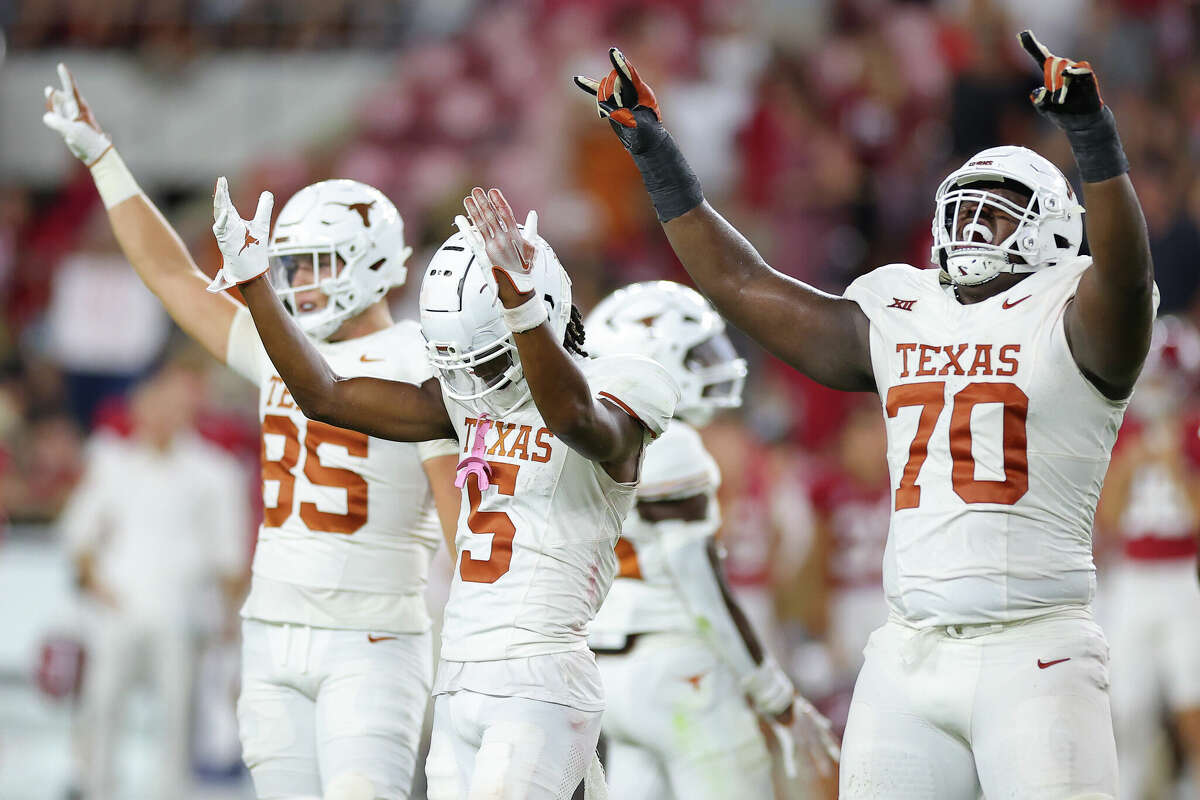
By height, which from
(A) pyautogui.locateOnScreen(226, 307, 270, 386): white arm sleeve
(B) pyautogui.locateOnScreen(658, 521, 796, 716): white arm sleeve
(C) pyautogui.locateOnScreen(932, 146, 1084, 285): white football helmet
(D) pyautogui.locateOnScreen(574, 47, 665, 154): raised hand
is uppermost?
(D) pyautogui.locateOnScreen(574, 47, 665, 154): raised hand

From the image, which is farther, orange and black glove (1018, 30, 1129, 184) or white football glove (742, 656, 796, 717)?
white football glove (742, 656, 796, 717)

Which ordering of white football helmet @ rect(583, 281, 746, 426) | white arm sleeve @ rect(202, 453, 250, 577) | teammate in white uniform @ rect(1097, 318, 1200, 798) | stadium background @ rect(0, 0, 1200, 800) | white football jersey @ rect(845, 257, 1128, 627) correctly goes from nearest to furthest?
white football jersey @ rect(845, 257, 1128, 627) < white football helmet @ rect(583, 281, 746, 426) < teammate in white uniform @ rect(1097, 318, 1200, 798) < white arm sleeve @ rect(202, 453, 250, 577) < stadium background @ rect(0, 0, 1200, 800)

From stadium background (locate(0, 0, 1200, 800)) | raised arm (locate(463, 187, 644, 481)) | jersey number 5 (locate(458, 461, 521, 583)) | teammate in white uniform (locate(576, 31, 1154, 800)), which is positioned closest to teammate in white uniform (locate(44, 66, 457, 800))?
jersey number 5 (locate(458, 461, 521, 583))

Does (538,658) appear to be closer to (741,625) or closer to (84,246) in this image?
(741,625)

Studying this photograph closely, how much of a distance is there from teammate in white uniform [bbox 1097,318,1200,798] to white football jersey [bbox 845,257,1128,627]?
4.30 meters

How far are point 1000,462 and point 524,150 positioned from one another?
9.07 meters

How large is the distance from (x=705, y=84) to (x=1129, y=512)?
18.6 feet

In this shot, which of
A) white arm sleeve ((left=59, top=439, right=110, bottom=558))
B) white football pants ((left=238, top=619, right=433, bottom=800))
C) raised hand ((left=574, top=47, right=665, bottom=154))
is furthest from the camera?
white arm sleeve ((left=59, top=439, right=110, bottom=558))

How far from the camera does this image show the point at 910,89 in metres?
11.4

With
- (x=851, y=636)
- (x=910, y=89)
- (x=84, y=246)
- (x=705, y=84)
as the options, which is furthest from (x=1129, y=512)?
(x=84, y=246)

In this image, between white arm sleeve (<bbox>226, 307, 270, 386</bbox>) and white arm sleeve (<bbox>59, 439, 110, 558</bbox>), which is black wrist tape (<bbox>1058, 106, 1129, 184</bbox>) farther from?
white arm sleeve (<bbox>59, 439, 110, 558</bbox>)

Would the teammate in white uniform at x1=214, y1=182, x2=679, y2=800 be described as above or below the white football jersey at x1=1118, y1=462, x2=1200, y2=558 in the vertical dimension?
below

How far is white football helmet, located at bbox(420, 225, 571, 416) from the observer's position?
3.51 meters

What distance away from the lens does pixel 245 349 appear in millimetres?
4535
